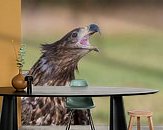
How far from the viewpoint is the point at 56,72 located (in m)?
5.82

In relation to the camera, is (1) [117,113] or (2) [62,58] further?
(2) [62,58]

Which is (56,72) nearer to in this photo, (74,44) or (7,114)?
(74,44)

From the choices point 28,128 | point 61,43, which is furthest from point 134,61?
point 28,128

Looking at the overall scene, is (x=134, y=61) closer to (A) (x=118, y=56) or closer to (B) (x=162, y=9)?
(A) (x=118, y=56)

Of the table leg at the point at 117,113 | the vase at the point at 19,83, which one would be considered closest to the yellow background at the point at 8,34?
the vase at the point at 19,83

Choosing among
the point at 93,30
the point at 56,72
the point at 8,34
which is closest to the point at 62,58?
the point at 56,72

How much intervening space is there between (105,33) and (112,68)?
534 mm

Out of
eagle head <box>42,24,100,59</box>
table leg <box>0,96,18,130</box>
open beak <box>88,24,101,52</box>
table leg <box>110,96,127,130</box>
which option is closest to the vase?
table leg <box>0,96,18,130</box>

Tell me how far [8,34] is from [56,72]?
36.1 inches

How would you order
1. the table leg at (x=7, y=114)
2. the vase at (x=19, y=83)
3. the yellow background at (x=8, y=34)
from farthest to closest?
the yellow background at (x=8, y=34)
the vase at (x=19, y=83)
the table leg at (x=7, y=114)

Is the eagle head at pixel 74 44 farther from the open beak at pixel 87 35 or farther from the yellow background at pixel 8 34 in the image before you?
the yellow background at pixel 8 34

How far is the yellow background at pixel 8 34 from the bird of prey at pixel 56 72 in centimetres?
34

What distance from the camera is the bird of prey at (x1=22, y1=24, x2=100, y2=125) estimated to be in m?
5.79

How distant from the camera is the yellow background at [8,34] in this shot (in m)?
5.70
